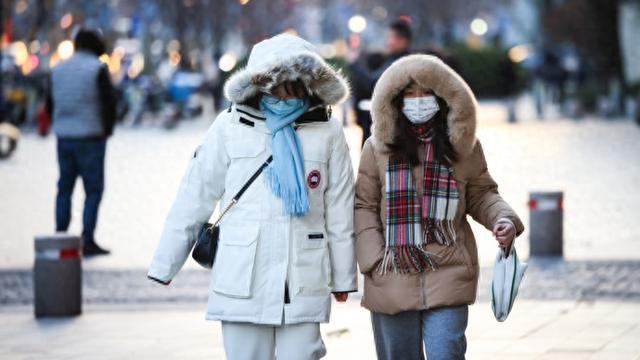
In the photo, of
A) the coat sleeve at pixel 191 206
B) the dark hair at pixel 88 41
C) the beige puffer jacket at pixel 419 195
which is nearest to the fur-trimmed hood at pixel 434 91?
the beige puffer jacket at pixel 419 195

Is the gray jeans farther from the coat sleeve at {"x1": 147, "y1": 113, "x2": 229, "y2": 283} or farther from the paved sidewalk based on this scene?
the paved sidewalk

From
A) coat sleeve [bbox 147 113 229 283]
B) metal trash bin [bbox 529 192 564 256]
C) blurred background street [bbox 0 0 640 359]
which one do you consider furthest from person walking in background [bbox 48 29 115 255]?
coat sleeve [bbox 147 113 229 283]

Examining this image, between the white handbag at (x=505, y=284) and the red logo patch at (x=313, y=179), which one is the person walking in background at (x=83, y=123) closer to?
the red logo patch at (x=313, y=179)

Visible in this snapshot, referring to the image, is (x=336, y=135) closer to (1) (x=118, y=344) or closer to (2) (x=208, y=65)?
(1) (x=118, y=344)

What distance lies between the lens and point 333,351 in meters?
9.16

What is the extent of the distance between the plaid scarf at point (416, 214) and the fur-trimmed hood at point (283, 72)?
1.32 feet

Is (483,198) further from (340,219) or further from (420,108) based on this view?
(340,219)

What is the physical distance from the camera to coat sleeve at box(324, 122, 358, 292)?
6.26 m

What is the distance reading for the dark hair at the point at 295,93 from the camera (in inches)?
246

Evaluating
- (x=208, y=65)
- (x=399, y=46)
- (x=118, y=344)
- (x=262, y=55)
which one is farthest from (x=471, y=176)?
(x=208, y=65)

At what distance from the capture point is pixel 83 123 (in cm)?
1400

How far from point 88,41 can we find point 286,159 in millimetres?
8454

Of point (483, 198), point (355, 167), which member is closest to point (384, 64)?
point (483, 198)

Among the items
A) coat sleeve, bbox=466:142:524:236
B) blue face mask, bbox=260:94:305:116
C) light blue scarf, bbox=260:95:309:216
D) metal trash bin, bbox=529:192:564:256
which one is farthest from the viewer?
metal trash bin, bbox=529:192:564:256
